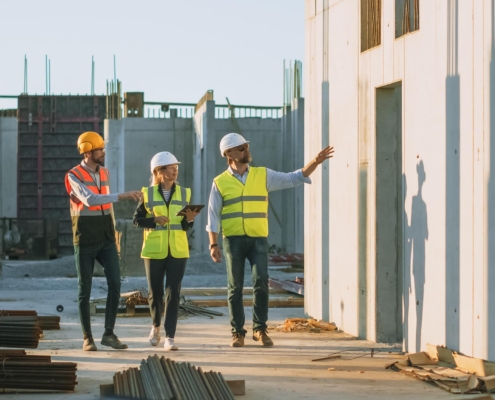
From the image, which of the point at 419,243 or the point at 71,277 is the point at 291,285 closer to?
the point at 419,243

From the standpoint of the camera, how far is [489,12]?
7883 millimetres

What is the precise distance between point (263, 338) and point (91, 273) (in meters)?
1.75

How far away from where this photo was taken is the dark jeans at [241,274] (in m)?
10.3

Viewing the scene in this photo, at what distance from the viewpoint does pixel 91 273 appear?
10.0 metres

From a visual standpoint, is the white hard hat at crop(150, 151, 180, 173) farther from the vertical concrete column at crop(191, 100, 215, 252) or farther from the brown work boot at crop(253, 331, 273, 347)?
the vertical concrete column at crop(191, 100, 215, 252)

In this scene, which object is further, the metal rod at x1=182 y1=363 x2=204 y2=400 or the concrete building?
the concrete building

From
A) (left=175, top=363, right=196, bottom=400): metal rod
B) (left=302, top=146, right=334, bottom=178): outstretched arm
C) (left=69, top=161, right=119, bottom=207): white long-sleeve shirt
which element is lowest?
(left=175, top=363, right=196, bottom=400): metal rod

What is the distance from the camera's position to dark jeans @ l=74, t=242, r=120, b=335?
32.7ft

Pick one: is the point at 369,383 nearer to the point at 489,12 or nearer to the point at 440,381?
the point at 440,381

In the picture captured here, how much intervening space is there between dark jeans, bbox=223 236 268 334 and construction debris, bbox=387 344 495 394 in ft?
6.32

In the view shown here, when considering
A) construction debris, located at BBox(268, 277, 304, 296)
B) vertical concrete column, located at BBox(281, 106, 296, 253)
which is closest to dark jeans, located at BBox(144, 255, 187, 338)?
construction debris, located at BBox(268, 277, 304, 296)

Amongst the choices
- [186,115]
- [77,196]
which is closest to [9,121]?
[186,115]

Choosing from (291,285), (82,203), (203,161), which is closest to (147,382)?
(82,203)

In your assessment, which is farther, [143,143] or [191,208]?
[143,143]
